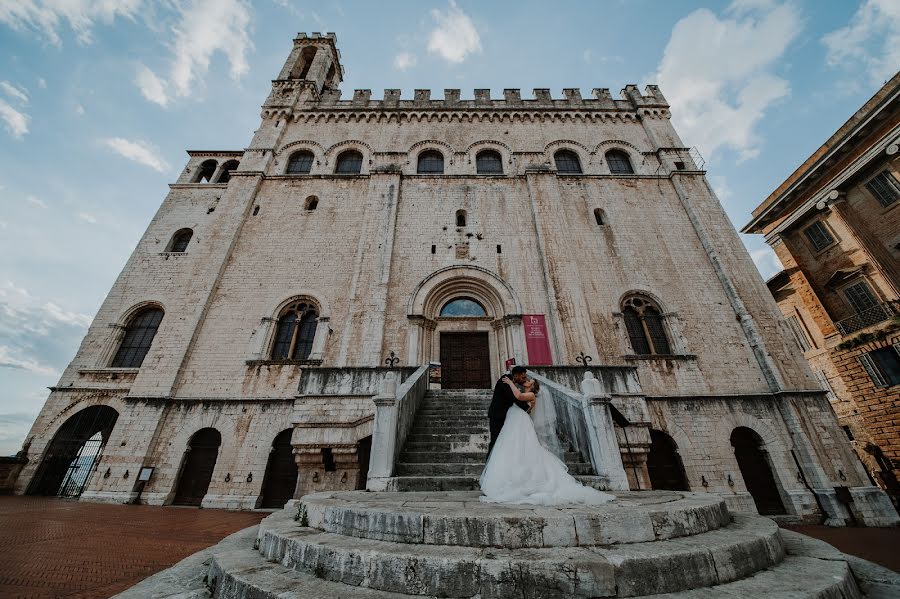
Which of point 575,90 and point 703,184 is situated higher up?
point 575,90

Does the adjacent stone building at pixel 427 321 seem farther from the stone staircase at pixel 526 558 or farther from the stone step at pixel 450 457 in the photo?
the stone staircase at pixel 526 558

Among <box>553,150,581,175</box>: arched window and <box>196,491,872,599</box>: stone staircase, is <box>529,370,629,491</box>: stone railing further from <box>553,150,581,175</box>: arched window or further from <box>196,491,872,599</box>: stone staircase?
<box>553,150,581,175</box>: arched window

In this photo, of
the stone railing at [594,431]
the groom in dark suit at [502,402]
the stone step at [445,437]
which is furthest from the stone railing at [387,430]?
the stone railing at [594,431]

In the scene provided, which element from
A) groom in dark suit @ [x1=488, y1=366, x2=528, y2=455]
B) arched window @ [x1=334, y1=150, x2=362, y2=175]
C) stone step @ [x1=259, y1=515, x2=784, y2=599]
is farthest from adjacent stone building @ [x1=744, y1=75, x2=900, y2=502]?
arched window @ [x1=334, y1=150, x2=362, y2=175]

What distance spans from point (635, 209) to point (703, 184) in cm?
339

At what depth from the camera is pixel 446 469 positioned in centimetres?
573

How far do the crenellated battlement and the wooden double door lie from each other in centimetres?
1246

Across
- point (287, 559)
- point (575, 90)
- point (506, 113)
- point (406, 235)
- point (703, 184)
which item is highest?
point (575, 90)

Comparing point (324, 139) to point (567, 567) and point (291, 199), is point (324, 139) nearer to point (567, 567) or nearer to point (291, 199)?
point (291, 199)

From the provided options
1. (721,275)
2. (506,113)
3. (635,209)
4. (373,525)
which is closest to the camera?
(373,525)

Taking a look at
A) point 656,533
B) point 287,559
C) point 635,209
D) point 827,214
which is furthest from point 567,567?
point 827,214

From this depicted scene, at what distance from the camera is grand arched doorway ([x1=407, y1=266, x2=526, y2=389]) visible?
11070 millimetres

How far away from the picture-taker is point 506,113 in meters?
16.9

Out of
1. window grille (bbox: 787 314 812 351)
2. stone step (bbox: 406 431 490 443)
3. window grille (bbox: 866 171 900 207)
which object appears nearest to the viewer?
stone step (bbox: 406 431 490 443)
